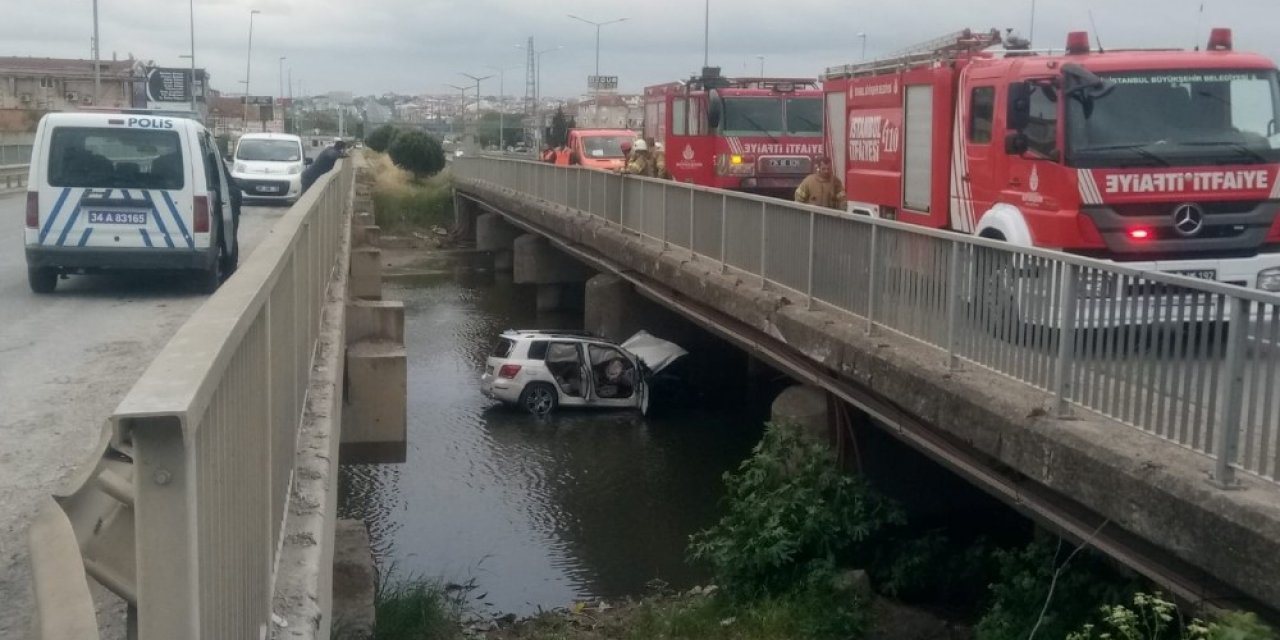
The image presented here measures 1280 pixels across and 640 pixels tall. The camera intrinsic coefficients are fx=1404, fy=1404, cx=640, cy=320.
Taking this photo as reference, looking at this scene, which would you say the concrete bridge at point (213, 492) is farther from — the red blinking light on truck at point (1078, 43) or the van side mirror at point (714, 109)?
the van side mirror at point (714, 109)

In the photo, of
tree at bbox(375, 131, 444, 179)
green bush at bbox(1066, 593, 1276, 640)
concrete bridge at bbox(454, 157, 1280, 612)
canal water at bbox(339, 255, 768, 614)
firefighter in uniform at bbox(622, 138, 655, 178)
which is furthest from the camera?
tree at bbox(375, 131, 444, 179)

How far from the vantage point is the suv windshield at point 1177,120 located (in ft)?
34.1

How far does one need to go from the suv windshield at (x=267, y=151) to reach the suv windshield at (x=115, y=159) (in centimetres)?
1893

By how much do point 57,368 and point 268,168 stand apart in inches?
890

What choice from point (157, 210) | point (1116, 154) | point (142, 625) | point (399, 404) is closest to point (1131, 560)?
point (1116, 154)

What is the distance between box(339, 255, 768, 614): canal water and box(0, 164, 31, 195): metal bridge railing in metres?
16.7

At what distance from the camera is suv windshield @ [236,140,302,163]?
33.1 meters

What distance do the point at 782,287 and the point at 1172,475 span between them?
698 centimetres

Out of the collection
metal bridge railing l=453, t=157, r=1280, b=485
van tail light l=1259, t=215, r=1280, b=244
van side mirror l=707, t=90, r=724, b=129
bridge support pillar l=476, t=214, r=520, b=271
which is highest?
van side mirror l=707, t=90, r=724, b=129

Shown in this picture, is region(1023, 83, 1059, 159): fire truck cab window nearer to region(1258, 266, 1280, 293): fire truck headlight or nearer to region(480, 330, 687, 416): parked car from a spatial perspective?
region(1258, 266, 1280, 293): fire truck headlight

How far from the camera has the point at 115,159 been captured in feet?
46.3

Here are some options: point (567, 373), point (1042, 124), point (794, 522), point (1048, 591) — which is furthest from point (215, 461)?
point (567, 373)

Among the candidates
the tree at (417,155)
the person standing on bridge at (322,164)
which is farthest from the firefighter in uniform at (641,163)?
the tree at (417,155)

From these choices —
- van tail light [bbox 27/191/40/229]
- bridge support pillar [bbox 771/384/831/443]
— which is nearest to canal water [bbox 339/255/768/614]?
bridge support pillar [bbox 771/384/831/443]
